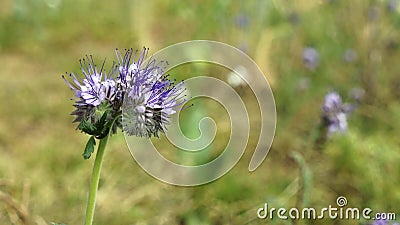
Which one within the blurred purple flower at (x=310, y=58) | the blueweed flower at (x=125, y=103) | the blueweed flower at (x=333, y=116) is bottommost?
the blueweed flower at (x=125, y=103)

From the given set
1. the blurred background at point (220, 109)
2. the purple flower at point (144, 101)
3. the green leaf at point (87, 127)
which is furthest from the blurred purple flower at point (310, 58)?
the green leaf at point (87, 127)

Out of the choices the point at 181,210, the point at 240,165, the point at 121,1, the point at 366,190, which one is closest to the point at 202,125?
the point at 240,165

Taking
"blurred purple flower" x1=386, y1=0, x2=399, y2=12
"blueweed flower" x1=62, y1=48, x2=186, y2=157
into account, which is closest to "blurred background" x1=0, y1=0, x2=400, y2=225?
"blurred purple flower" x1=386, y1=0, x2=399, y2=12

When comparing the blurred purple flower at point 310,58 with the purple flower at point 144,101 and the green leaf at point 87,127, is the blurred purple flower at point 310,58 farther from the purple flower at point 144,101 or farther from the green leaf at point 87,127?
the green leaf at point 87,127

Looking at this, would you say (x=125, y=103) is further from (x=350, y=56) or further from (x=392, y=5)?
(x=392, y=5)
